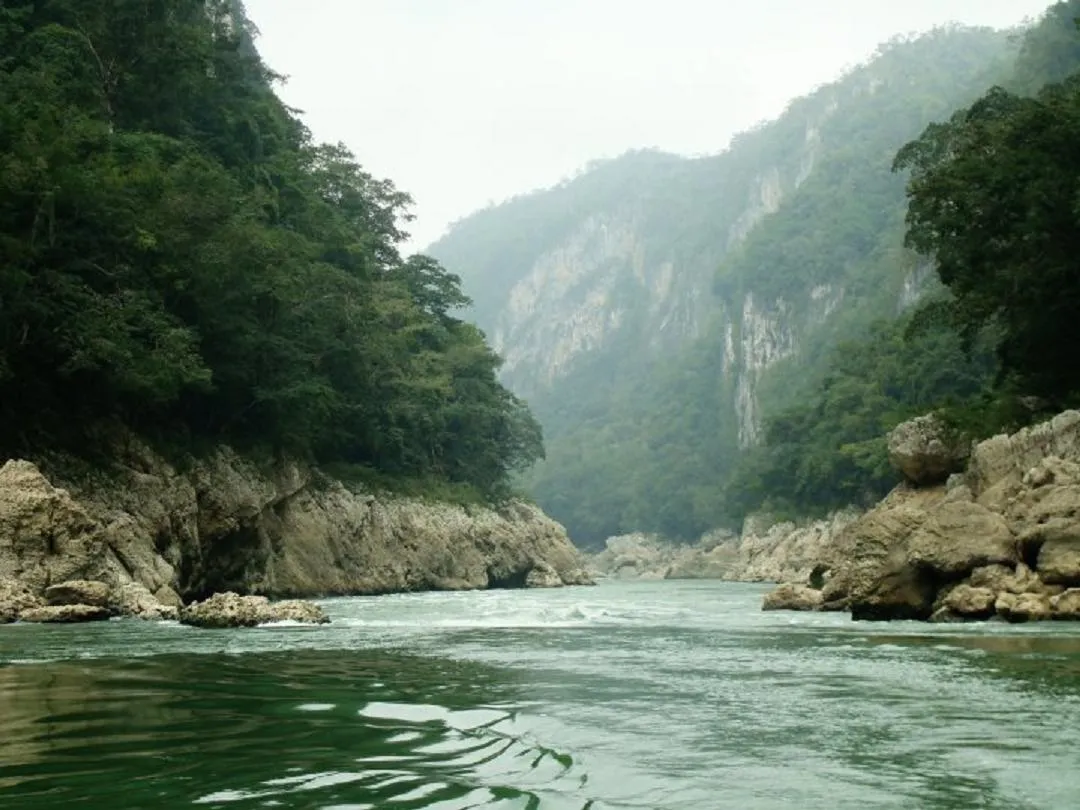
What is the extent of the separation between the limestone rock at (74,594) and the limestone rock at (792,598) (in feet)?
47.6

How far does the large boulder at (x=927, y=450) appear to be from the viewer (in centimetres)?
2469

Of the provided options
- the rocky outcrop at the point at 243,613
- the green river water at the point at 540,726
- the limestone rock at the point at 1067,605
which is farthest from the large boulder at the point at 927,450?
the rocky outcrop at the point at 243,613

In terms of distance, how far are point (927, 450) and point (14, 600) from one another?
19.3 metres

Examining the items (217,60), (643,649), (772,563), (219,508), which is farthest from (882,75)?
(643,649)

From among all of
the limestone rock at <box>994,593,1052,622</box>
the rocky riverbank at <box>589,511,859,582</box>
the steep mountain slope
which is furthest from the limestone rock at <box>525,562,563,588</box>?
the steep mountain slope

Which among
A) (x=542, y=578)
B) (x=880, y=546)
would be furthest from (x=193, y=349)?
(x=542, y=578)

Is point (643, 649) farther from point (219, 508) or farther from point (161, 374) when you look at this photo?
point (219, 508)

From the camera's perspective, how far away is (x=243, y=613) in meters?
17.4

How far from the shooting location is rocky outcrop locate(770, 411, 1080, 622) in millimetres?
16547

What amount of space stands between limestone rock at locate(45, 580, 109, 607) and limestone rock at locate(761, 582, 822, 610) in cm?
1449

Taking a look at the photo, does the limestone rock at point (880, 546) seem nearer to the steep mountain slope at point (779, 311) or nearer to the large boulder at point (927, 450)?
the large boulder at point (927, 450)

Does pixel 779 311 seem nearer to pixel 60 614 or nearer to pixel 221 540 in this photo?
pixel 221 540

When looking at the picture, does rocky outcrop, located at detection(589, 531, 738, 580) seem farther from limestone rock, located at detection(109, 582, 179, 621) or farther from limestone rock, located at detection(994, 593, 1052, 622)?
limestone rock, located at detection(994, 593, 1052, 622)

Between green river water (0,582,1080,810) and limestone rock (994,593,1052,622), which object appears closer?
green river water (0,582,1080,810)
